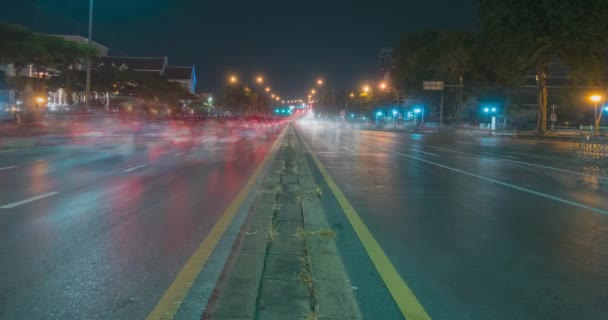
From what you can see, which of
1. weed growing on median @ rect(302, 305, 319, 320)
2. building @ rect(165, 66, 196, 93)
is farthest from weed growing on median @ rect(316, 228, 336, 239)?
building @ rect(165, 66, 196, 93)

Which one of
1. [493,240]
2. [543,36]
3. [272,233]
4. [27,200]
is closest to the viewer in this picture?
[272,233]

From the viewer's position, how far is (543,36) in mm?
46656

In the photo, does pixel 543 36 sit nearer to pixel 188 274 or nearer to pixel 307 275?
pixel 307 275

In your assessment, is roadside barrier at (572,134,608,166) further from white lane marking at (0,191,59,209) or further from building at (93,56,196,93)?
building at (93,56,196,93)

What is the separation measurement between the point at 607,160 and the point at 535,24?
28085 mm

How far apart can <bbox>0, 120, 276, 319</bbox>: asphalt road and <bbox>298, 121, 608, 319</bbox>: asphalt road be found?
7.52ft

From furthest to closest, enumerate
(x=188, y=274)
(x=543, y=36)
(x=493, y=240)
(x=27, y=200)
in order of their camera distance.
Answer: (x=543, y=36) < (x=27, y=200) < (x=493, y=240) < (x=188, y=274)

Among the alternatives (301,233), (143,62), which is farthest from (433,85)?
(143,62)

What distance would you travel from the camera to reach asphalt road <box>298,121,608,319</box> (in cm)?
500

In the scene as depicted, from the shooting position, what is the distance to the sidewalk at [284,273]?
437 cm

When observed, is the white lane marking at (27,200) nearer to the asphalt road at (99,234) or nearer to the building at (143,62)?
the asphalt road at (99,234)

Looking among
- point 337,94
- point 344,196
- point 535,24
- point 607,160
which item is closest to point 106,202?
point 344,196

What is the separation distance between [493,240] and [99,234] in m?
5.47

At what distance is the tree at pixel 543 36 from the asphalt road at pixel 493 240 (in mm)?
33431
